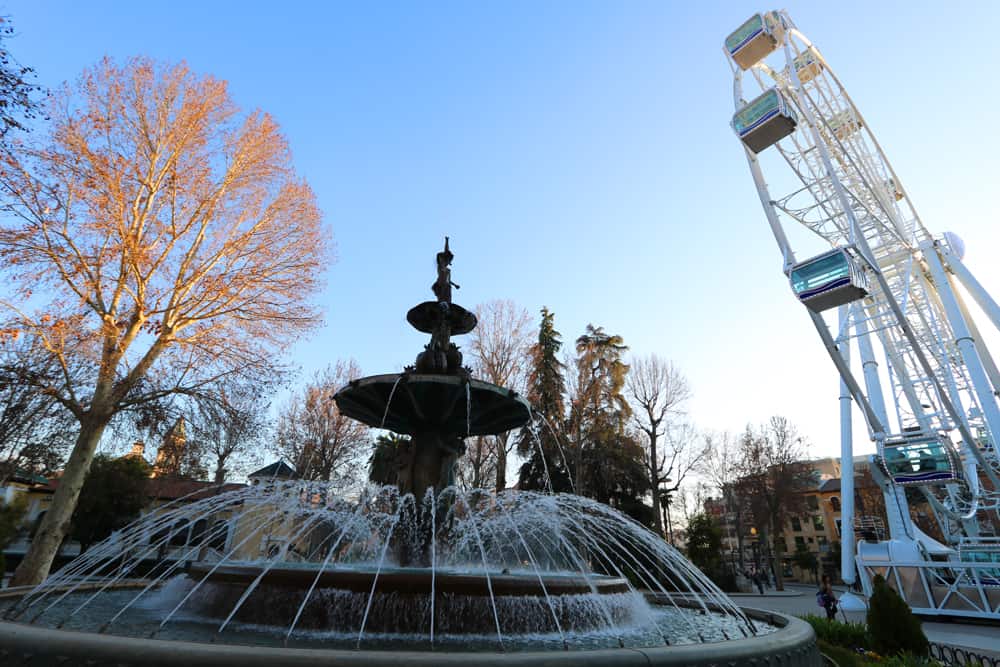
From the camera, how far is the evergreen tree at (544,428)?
2659 centimetres

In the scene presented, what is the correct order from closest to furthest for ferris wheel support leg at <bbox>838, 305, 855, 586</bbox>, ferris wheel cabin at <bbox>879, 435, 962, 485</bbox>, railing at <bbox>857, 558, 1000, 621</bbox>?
railing at <bbox>857, 558, 1000, 621</bbox> → ferris wheel cabin at <bbox>879, 435, 962, 485</bbox> → ferris wheel support leg at <bbox>838, 305, 855, 586</bbox>

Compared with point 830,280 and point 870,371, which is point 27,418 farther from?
point 870,371

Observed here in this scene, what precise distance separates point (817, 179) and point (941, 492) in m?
16.4

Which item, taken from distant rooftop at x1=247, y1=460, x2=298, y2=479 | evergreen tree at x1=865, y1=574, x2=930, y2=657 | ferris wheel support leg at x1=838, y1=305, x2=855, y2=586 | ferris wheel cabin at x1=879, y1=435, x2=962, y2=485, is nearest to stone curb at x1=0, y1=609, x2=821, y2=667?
evergreen tree at x1=865, y1=574, x2=930, y2=657

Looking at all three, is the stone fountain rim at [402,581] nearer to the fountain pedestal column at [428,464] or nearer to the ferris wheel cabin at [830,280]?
the fountain pedestal column at [428,464]

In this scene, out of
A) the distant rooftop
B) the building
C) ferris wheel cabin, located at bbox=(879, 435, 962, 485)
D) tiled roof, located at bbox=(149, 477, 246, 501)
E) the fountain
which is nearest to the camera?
the fountain

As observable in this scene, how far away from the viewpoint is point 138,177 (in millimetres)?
13133

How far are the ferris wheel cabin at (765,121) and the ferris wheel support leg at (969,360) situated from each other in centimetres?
861

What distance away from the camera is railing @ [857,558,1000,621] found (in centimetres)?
1436

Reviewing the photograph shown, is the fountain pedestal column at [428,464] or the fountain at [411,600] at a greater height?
the fountain pedestal column at [428,464]

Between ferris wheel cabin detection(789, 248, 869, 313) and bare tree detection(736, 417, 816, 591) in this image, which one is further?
bare tree detection(736, 417, 816, 591)

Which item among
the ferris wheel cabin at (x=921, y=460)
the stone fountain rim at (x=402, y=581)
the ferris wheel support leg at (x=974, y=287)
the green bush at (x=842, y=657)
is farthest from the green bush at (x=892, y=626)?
the ferris wheel support leg at (x=974, y=287)

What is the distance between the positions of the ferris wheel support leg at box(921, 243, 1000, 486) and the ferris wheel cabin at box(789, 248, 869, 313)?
424cm

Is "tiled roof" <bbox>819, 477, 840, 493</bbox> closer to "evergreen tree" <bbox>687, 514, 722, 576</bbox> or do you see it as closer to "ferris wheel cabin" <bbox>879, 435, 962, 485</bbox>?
"evergreen tree" <bbox>687, 514, 722, 576</bbox>
